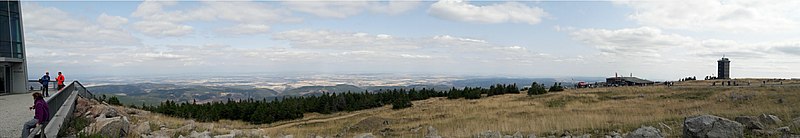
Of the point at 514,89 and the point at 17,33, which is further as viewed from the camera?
the point at 514,89

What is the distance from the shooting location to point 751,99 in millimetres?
22094

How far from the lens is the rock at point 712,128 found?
9086mm

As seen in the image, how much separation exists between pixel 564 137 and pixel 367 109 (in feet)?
92.3

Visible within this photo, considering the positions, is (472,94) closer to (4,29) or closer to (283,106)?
(283,106)

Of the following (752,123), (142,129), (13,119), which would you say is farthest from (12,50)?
(752,123)

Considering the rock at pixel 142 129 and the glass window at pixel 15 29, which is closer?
the rock at pixel 142 129

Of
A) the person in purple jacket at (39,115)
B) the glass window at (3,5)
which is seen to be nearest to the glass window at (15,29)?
the glass window at (3,5)

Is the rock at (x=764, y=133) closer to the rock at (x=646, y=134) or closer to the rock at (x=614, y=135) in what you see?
the rock at (x=646, y=134)

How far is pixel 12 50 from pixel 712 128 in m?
36.6

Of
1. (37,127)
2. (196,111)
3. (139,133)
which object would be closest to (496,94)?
(196,111)

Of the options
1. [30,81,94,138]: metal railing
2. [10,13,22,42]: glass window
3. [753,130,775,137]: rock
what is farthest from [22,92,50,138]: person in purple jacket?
[10,13,22,42]: glass window

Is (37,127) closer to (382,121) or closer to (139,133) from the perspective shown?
(139,133)

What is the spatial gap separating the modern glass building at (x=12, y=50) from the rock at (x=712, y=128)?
3421 centimetres

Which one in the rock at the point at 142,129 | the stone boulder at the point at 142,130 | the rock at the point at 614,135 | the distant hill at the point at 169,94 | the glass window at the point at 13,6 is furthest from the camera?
the distant hill at the point at 169,94
